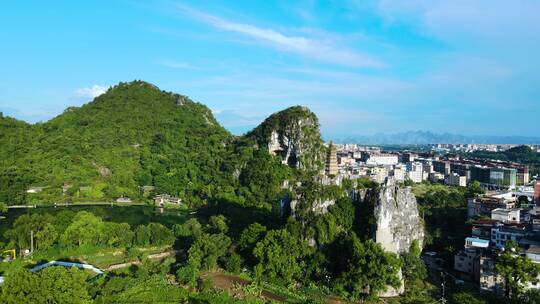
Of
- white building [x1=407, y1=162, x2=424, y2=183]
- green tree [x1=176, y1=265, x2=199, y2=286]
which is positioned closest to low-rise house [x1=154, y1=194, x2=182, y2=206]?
green tree [x1=176, y1=265, x2=199, y2=286]

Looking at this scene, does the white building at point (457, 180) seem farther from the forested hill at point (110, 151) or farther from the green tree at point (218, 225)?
the green tree at point (218, 225)

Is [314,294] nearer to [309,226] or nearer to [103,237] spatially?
[309,226]

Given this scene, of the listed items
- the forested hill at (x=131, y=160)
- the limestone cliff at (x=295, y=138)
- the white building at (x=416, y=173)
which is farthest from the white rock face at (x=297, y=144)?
the white building at (x=416, y=173)

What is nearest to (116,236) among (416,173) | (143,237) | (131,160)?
(143,237)

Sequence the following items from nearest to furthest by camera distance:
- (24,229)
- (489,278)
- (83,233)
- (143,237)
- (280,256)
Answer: (489,278), (280,256), (24,229), (83,233), (143,237)

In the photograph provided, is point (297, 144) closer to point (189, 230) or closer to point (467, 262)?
point (189, 230)
